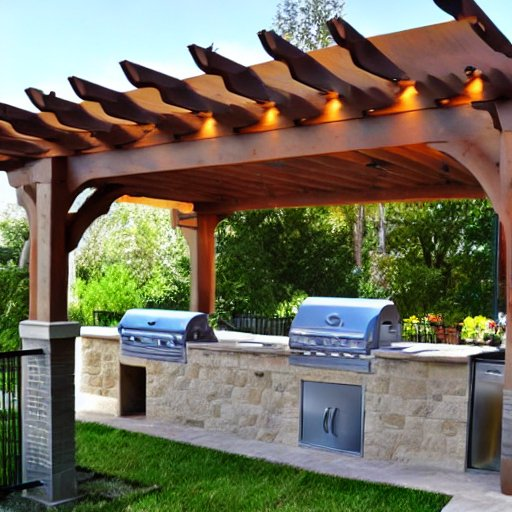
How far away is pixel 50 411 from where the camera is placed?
520 centimetres

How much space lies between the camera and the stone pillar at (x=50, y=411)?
5.17 meters

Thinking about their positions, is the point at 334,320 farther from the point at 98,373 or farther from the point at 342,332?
the point at 98,373

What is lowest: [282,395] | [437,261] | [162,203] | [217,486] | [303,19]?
[217,486]

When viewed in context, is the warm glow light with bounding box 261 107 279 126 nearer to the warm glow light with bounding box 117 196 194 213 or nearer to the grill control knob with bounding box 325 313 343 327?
the grill control knob with bounding box 325 313 343 327

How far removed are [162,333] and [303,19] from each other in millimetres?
18143

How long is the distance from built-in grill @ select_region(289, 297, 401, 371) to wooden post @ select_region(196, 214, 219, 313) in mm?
3420

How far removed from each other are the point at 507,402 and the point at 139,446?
11.3 ft

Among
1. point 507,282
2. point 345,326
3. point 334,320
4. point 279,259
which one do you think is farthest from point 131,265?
point 507,282

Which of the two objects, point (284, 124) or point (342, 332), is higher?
point (284, 124)

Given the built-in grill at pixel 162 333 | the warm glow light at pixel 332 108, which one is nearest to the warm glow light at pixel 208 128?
the warm glow light at pixel 332 108

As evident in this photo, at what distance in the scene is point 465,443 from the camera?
5590 mm

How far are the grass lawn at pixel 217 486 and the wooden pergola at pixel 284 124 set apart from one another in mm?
995

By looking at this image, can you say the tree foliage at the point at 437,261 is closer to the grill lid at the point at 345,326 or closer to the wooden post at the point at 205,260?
the wooden post at the point at 205,260

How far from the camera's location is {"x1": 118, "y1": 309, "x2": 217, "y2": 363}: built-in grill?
730 cm
